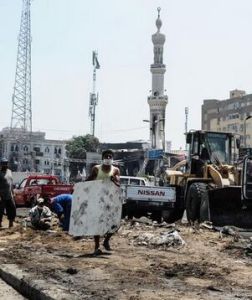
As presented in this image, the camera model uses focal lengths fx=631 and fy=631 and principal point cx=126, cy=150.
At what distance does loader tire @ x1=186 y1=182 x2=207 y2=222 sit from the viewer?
1728 centimetres

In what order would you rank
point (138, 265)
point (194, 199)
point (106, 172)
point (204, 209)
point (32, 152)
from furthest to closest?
point (32, 152) → point (194, 199) → point (204, 209) → point (106, 172) → point (138, 265)

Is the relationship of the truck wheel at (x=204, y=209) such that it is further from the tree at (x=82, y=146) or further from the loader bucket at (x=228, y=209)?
the tree at (x=82, y=146)

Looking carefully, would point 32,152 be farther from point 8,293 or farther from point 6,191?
point 8,293

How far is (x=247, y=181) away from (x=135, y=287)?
9.12 metres

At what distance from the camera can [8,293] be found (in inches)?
292

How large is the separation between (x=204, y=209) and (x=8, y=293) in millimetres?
9983

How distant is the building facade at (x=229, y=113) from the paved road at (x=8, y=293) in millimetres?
107363

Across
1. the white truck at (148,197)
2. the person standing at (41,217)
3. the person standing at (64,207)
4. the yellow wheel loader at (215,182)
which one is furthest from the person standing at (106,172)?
the white truck at (148,197)

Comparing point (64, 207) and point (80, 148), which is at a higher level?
point (80, 148)

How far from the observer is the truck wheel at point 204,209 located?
1662 centimetres

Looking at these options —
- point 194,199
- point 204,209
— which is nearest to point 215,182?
point 194,199

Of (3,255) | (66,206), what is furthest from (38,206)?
(3,255)

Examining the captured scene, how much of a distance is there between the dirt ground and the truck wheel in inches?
142

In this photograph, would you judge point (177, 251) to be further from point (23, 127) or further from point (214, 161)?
point (23, 127)
